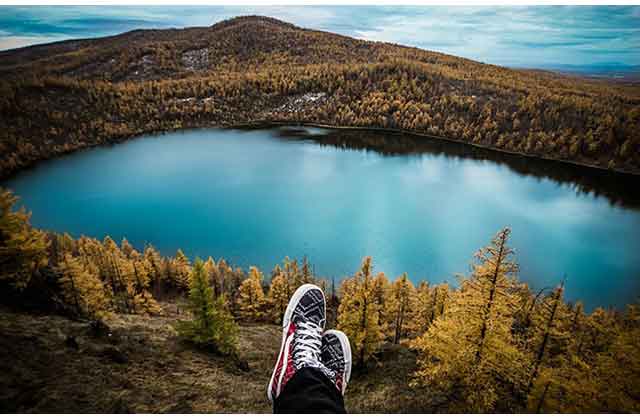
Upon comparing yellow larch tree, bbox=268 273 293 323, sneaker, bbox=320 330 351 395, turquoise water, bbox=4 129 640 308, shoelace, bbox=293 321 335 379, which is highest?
shoelace, bbox=293 321 335 379

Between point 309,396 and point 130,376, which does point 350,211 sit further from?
point 309,396

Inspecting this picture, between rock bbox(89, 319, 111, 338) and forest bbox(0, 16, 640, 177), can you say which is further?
forest bbox(0, 16, 640, 177)

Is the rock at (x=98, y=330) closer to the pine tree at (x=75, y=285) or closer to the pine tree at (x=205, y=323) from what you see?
the pine tree at (x=205, y=323)

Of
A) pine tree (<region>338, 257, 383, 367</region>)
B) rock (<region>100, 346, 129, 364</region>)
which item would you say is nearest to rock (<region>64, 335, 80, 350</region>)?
rock (<region>100, 346, 129, 364</region>)

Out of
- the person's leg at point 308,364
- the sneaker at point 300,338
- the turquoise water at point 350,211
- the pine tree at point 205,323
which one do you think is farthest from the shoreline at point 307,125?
the person's leg at point 308,364

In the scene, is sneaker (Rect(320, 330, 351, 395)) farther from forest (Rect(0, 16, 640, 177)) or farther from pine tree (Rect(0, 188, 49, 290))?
forest (Rect(0, 16, 640, 177))

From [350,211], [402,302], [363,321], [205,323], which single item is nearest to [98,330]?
[205,323]

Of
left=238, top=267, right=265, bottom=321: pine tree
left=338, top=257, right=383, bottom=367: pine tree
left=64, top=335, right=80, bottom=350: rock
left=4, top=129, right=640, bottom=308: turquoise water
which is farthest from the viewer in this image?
left=4, top=129, right=640, bottom=308: turquoise water
